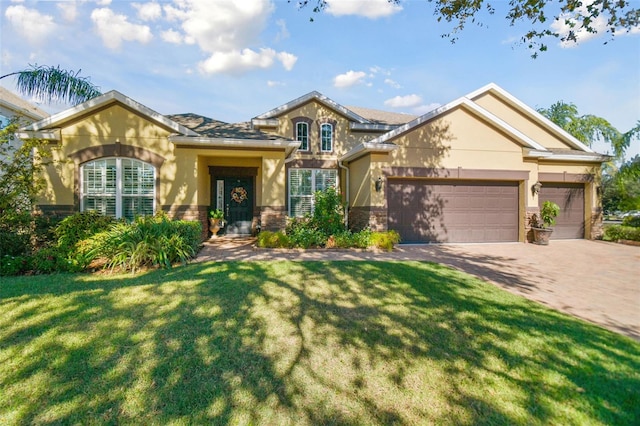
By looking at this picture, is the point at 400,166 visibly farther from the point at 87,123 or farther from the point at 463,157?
the point at 87,123

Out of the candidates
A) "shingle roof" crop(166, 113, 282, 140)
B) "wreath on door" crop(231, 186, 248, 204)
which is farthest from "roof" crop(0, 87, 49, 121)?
"wreath on door" crop(231, 186, 248, 204)

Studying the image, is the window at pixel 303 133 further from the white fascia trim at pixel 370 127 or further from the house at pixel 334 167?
the white fascia trim at pixel 370 127

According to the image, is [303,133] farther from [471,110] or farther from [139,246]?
[139,246]

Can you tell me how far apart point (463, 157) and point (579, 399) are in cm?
1056

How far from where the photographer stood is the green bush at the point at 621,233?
12.2 metres

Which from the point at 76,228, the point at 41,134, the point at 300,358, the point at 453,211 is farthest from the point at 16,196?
the point at 453,211

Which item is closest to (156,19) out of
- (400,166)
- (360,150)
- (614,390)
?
(360,150)

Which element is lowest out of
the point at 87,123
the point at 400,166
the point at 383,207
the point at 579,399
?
the point at 579,399

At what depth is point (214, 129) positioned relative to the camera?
1138cm

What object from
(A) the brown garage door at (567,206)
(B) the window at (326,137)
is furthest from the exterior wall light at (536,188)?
(B) the window at (326,137)

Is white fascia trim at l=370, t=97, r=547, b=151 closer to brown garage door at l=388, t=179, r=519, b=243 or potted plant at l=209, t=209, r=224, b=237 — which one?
brown garage door at l=388, t=179, r=519, b=243

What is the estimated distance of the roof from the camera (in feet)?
45.8

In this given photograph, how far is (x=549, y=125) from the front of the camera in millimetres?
14852

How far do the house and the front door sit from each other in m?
0.05
